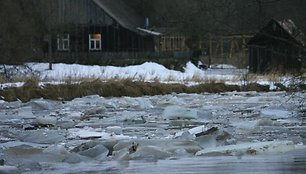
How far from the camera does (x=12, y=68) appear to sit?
2742 centimetres

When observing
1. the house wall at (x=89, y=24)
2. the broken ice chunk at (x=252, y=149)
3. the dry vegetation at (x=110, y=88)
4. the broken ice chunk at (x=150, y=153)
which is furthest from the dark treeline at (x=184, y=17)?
the broken ice chunk at (x=150, y=153)

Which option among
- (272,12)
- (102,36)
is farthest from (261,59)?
(272,12)

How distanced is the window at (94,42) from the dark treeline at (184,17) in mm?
4351

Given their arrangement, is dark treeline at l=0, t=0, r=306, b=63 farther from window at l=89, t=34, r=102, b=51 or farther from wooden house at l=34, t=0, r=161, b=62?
window at l=89, t=34, r=102, b=51

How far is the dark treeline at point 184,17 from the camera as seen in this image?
567 inches

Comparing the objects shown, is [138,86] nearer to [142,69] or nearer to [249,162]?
[249,162]

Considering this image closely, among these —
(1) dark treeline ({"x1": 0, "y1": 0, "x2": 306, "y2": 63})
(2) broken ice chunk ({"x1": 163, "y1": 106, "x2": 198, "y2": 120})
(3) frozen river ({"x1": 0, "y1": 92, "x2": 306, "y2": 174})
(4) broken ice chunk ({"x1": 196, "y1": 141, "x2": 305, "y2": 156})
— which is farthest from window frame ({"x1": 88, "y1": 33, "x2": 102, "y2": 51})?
(4) broken ice chunk ({"x1": 196, "y1": 141, "x2": 305, "y2": 156})

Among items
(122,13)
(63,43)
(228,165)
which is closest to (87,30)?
(63,43)

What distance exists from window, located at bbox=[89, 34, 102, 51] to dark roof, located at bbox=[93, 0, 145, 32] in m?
2.44

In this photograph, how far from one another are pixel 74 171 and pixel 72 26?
139ft

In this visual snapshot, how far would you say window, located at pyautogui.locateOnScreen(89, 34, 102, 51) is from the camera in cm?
4969

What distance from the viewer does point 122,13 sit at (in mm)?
54406

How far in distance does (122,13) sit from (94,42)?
234 inches

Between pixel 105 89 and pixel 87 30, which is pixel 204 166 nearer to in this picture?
pixel 105 89
